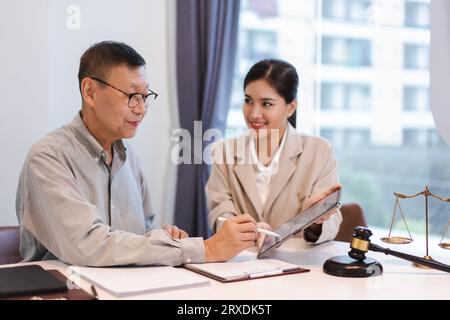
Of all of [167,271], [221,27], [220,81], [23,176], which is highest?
[221,27]

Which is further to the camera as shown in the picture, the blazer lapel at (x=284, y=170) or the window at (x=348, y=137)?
the window at (x=348, y=137)

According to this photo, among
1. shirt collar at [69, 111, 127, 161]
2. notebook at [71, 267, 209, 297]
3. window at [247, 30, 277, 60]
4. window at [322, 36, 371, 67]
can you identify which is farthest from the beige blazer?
window at [247, 30, 277, 60]

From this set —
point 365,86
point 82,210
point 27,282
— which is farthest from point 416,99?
point 27,282

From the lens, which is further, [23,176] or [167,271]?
[23,176]

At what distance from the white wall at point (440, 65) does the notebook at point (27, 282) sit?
7.14 ft

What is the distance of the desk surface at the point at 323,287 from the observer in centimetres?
143

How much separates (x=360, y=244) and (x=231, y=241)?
0.39 meters

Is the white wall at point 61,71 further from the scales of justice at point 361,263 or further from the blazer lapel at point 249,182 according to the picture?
the scales of justice at point 361,263

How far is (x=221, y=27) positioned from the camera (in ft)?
12.8

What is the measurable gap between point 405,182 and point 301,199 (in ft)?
4.50

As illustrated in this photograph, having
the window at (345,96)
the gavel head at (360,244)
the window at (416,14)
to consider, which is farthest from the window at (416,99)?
the gavel head at (360,244)

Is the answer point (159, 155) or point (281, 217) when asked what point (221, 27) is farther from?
point (281, 217)

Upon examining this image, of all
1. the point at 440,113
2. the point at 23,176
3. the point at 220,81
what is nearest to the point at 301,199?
the point at 440,113

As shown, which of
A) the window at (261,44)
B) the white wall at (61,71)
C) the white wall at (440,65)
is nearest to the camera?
the white wall at (440,65)
